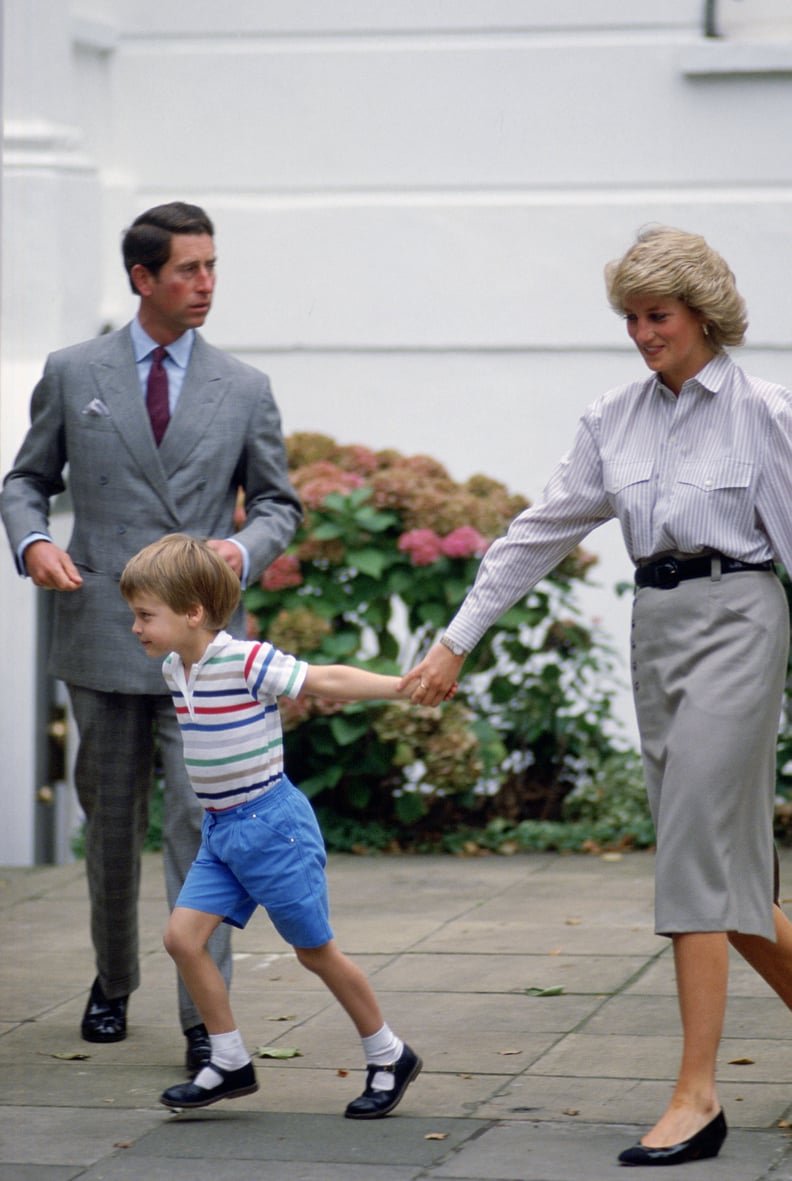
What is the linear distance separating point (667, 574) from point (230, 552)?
116cm

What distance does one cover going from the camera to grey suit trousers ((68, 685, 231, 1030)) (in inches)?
189

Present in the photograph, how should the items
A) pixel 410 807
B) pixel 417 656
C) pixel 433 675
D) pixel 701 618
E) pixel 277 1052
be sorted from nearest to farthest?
pixel 701 618
pixel 433 675
pixel 277 1052
pixel 410 807
pixel 417 656

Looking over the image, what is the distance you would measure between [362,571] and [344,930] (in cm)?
166

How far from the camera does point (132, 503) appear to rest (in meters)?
4.76

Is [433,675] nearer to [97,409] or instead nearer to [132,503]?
[132,503]

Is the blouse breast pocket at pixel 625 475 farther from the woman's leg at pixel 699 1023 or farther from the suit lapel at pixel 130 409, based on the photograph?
the suit lapel at pixel 130 409

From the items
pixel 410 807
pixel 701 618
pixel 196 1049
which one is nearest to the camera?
pixel 701 618

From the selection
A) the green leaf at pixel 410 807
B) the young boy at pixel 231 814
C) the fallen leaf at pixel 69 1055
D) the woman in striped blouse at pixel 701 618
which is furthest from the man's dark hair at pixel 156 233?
the green leaf at pixel 410 807

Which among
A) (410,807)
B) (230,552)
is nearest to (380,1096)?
(230,552)

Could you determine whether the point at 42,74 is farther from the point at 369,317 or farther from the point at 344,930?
the point at 344,930

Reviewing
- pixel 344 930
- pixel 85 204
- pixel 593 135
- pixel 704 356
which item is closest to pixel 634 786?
pixel 344 930

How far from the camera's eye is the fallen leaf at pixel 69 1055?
4.73 metres

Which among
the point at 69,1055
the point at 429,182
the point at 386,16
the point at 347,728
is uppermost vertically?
the point at 386,16

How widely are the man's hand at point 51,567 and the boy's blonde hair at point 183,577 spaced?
0.52m
